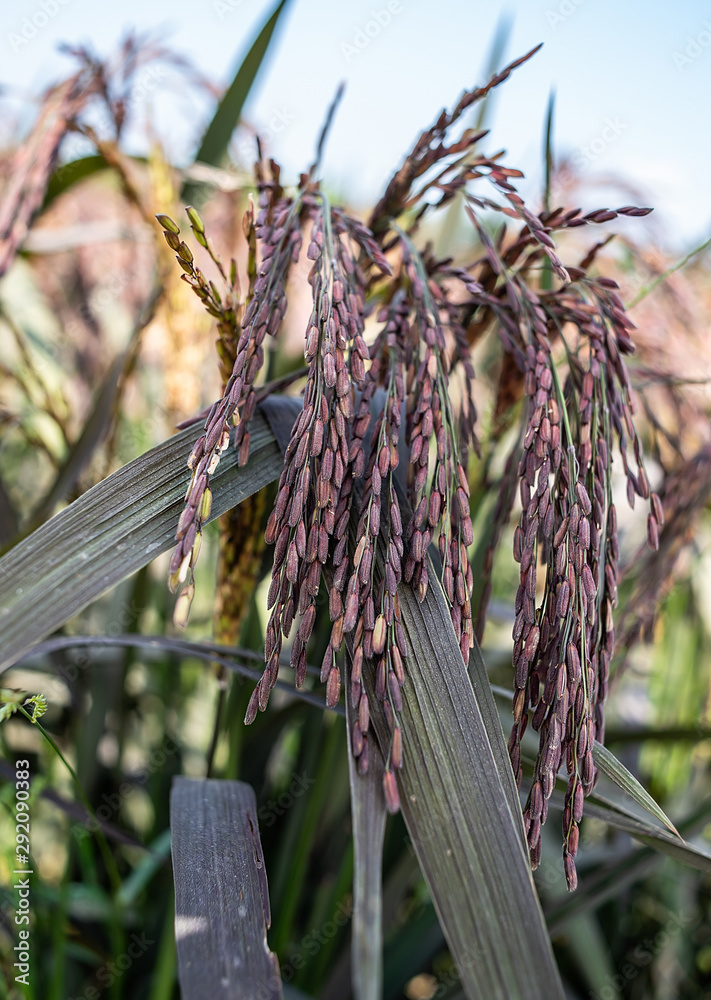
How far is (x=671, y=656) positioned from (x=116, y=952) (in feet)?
4.17

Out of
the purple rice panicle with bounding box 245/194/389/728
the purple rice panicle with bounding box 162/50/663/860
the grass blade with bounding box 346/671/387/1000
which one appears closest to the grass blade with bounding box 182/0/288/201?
the purple rice panicle with bounding box 162/50/663/860

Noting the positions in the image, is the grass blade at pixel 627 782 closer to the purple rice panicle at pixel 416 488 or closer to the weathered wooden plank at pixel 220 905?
the purple rice panicle at pixel 416 488

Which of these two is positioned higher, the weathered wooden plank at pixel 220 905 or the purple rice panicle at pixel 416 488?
the purple rice panicle at pixel 416 488

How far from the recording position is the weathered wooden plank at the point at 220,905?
1.23 ft

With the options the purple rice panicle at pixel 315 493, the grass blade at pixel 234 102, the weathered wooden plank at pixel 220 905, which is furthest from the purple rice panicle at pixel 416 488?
the grass blade at pixel 234 102

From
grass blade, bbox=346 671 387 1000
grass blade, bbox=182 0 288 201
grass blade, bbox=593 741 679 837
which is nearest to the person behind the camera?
grass blade, bbox=346 671 387 1000

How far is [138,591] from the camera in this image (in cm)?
99

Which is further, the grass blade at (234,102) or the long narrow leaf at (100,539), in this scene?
the grass blade at (234,102)

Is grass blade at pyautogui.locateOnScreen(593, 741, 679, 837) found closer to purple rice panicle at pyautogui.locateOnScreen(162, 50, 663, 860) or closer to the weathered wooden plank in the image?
purple rice panicle at pyautogui.locateOnScreen(162, 50, 663, 860)

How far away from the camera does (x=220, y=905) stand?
0.42m

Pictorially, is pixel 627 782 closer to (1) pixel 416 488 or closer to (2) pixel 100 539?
(1) pixel 416 488

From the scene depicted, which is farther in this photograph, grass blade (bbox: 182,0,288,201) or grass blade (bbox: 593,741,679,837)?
grass blade (bbox: 182,0,288,201)

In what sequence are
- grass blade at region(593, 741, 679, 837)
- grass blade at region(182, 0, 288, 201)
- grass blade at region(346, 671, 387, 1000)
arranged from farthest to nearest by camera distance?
1. grass blade at region(182, 0, 288, 201)
2. grass blade at region(593, 741, 679, 837)
3. grass blade at region(346, 671, 387, 1000)

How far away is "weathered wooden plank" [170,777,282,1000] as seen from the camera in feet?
1.23
